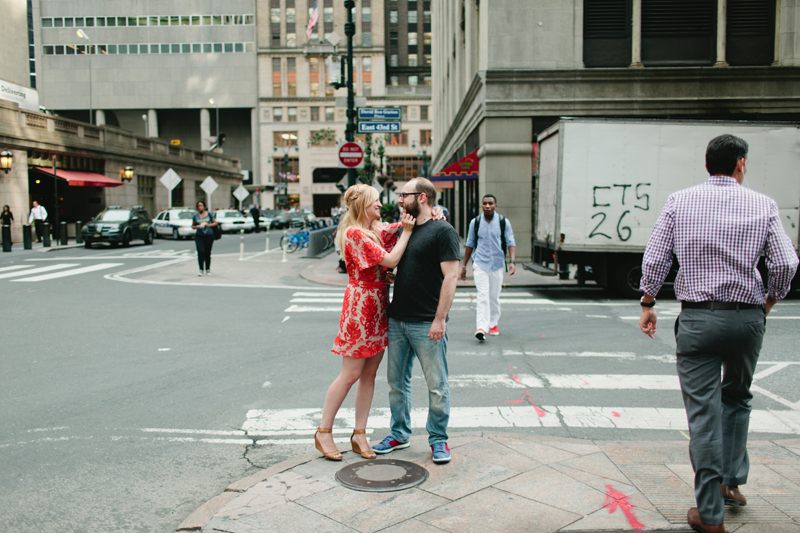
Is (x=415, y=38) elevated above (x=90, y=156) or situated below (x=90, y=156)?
above

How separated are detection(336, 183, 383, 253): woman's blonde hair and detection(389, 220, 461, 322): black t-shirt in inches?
9.9

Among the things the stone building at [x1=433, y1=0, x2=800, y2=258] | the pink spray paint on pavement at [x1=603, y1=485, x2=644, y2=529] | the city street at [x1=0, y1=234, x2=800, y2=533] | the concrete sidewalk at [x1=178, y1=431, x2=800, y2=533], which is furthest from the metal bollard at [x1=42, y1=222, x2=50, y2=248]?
the pink spray paint on pavement at [x1=603, y1=485, x2=644, y2=529]

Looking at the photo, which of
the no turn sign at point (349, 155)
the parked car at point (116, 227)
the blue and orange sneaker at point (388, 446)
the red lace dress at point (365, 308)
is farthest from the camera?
the parked car at point (116, 227)

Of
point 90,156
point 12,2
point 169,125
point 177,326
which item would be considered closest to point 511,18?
point 177,326

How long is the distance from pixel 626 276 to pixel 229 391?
28.7 feet

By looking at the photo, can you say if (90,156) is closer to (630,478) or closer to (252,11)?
(630,478)

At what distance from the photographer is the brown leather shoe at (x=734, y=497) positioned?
3.45 m

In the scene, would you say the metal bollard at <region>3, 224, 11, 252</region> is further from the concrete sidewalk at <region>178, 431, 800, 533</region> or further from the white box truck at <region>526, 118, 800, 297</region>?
the concrete sidewalk at <region>178, 431, 800, 533</region>

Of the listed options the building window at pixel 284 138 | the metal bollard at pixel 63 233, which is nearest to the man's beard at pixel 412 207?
the metal bollard at pixel 63 233

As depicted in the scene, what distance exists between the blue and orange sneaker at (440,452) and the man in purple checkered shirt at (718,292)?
146cm

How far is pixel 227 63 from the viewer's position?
76.1 meters

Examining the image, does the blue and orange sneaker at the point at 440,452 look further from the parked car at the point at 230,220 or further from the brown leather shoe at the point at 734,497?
the parked car at the point at 230,220

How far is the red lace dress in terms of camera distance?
4.19m

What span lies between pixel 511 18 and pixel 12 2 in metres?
38.6
